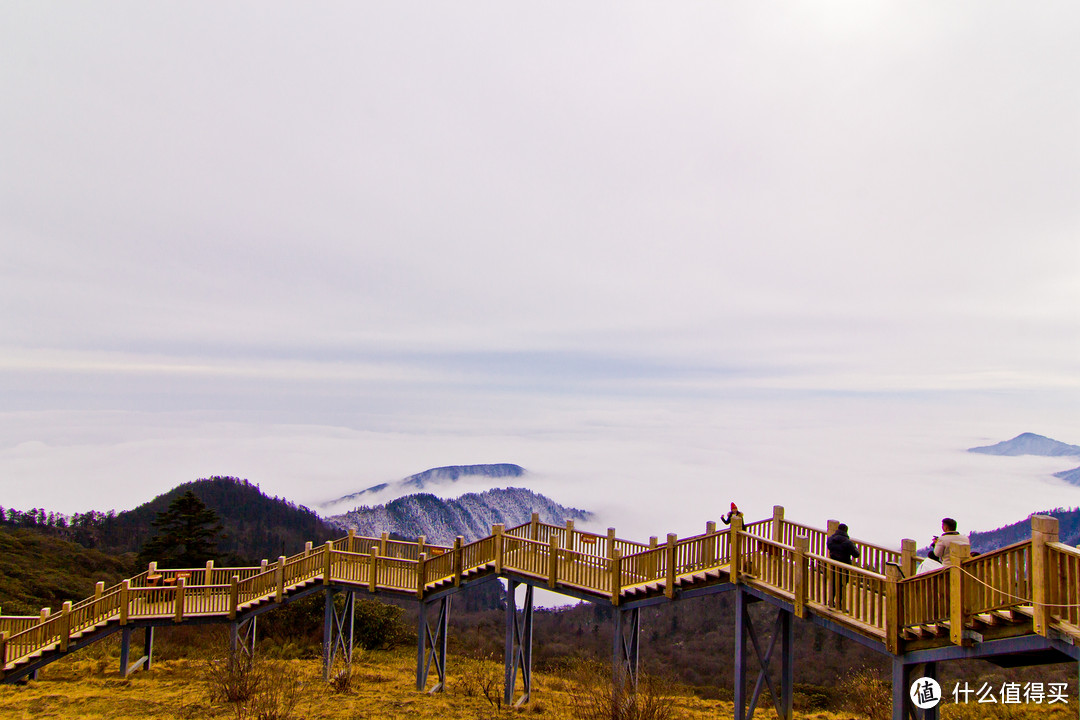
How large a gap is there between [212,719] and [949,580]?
672 inches

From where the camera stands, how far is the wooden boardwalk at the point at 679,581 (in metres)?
9.58

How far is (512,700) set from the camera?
20.7 metres

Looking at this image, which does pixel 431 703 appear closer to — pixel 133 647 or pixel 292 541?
pixel 133 647

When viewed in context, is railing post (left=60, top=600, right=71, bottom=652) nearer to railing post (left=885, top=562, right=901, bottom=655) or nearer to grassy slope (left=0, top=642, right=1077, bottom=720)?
grassy slope (left=0, top=642, right=1077, bottom=720)

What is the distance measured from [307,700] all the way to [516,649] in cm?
626

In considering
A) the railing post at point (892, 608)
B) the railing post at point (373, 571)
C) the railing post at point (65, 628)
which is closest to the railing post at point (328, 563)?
the railing post at point (373, 571)

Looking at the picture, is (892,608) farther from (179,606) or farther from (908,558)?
(179,606)

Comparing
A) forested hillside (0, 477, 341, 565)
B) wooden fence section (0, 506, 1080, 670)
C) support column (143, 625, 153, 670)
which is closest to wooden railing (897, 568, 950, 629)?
wooden fence section (0, 506, 1080, 670)

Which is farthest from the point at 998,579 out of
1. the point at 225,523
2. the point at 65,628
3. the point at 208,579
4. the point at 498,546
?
the point at 225,523

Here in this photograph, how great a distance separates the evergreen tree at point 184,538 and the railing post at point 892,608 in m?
40.6

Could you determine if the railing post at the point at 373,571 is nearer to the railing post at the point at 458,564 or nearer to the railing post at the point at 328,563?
the railing post at the point at 328,563

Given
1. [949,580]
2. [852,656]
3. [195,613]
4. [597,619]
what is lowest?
[597,619]

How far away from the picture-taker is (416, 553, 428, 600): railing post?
2170 cm

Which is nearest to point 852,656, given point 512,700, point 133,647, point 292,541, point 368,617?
point 368,617
